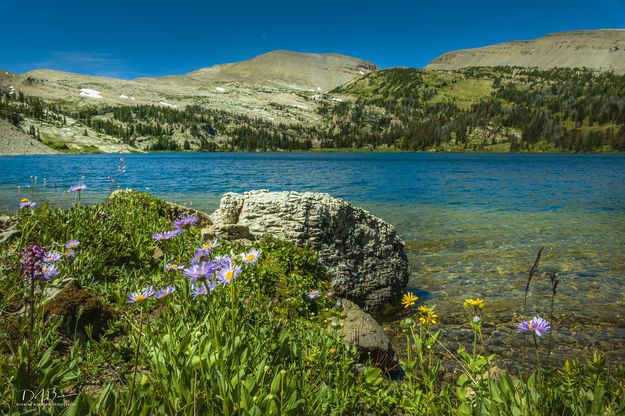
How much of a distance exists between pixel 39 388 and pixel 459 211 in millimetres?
24074

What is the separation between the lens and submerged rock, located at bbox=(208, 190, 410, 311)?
8.55 metres

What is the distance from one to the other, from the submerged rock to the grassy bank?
1872mm

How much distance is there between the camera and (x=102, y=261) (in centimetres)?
646

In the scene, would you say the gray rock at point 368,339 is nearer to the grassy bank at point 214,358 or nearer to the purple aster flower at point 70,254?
the grassy bank at point 214,358

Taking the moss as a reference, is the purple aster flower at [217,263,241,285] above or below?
above

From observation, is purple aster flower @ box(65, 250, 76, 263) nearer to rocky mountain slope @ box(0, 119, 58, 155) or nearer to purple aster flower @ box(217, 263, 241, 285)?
purple aster flower @ box(217, 263, 241, 285)

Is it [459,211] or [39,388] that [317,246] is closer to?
[39,388]

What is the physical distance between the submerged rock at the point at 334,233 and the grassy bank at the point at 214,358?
73.7 inches

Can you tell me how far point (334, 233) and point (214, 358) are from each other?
6.43 metres

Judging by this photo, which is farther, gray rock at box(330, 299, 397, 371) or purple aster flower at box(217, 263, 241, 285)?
gray rock at box(330, 299, 397, 371)

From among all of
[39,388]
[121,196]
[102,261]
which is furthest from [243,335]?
[121,196]

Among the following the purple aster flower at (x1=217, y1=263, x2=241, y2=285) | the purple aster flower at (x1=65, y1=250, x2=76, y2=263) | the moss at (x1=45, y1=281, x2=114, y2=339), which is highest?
the purple aster flower at (x1=217, y1=263, x2=241, y2=285)

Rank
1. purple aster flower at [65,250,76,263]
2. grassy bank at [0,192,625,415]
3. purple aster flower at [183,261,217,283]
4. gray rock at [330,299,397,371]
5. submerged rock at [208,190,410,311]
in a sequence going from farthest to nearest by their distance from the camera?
submerged rock at [208,190,410,311] → gray rock at [330,299,397,371] → purple aster flower at [65,250,76,263] → purple aster flower at [183,261,217,283] → grassy bank at [0,192,625,415]

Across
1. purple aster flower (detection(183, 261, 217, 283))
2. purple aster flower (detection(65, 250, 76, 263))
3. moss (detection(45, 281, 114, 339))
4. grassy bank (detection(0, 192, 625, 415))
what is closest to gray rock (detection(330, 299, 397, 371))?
grassy bank (detection(0, 192, 625, 415))
